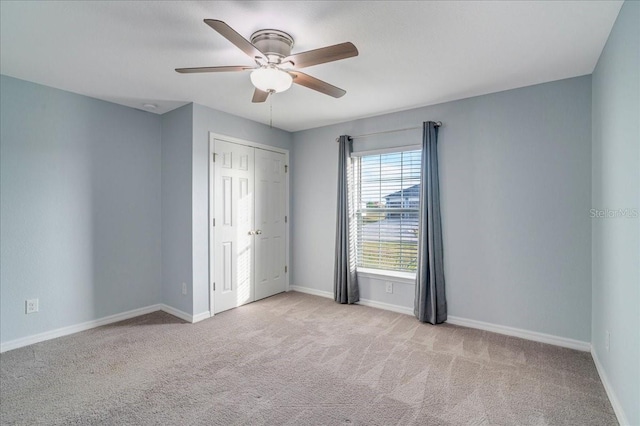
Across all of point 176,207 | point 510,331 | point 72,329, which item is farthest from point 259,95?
point 510,331

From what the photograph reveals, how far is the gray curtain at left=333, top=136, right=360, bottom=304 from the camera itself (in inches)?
166

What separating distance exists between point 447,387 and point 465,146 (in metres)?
2.41

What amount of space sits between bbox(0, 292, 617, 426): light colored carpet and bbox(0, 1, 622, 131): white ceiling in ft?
8.20

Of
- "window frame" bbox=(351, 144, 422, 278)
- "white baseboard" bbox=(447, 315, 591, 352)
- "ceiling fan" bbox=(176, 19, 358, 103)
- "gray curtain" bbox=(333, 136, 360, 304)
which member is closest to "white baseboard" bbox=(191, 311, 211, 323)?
"gray curtain" bbox=(333, 136, 360, 304)

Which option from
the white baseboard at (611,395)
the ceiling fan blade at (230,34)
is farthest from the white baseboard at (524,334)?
the ceiling fan blade at (230,34)

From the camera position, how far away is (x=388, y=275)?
3.99 metres

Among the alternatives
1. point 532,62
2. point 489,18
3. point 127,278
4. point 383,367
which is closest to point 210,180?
point 127,278

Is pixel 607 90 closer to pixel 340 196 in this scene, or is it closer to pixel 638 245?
pixel 638 245

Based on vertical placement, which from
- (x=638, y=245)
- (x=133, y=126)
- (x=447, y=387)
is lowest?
(x=447, y=387)

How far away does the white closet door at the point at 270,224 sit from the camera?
14.6 feet

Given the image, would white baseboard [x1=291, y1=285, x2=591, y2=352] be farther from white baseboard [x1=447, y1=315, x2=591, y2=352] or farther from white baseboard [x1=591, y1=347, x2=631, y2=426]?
white baseboard [x1=591, y1=347, x2=631, y2=426]

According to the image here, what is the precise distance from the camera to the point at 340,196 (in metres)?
4.29

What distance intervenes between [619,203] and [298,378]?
8.25 feet

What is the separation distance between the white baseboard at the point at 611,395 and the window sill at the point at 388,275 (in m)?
1.72
